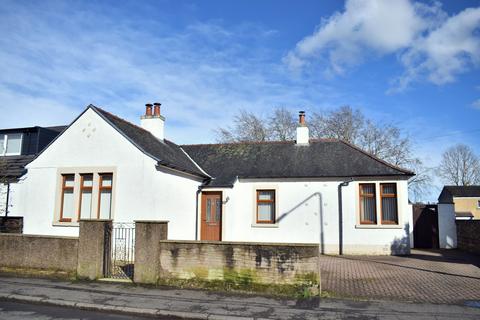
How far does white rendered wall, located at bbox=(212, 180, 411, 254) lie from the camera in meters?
16.8

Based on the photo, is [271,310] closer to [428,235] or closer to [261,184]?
[261,184]

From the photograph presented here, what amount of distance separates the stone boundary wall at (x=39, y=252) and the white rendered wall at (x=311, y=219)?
772 centimetres

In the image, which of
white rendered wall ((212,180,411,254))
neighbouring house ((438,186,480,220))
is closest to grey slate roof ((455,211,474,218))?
neighbouring house ((438,186,480,220))

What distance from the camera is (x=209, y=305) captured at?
26.9ft

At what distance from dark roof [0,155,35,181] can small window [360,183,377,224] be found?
15.2 metres

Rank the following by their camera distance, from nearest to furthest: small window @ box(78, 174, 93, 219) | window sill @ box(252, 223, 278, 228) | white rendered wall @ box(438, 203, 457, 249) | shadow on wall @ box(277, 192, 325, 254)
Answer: small window @ box(78, 174, 93, 219) → shadow on wall @ box(277, 192, 325, 254) → window sill @ box(252, 223, 278, 228) → white rendered wall @ box(438, 203, 457, 249)

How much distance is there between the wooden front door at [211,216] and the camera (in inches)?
699

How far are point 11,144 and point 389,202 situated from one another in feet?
65.0

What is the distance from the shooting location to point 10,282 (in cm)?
1041

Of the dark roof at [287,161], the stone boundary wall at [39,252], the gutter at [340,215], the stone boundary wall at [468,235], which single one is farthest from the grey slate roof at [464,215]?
the stone boundary wall at [39,252]

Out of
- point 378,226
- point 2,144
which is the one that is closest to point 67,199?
point 2,144

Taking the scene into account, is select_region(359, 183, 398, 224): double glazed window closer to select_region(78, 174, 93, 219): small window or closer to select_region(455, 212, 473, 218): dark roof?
select_region(78, 174, 93, 219): small window

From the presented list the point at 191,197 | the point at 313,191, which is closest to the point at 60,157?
the point at 191,197

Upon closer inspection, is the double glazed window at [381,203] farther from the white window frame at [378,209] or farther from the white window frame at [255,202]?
the white window frame at [255,202]
